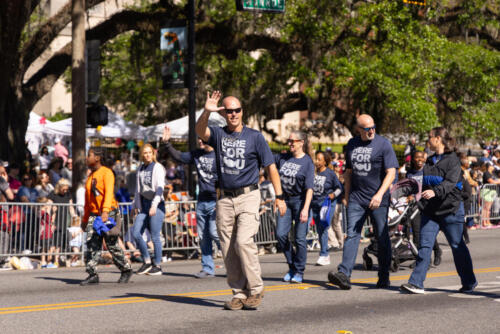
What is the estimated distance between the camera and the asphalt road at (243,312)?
6.88m

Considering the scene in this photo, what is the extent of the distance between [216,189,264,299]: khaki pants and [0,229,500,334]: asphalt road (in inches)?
11.5

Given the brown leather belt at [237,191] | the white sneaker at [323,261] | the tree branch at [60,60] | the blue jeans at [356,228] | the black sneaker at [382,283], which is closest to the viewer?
the brown leather belt at [237,191]

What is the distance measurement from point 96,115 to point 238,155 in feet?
27.5

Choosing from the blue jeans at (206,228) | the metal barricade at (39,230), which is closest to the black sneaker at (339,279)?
the blue jeans at (206,228)

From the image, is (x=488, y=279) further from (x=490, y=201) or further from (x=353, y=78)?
(x=353, y=78)

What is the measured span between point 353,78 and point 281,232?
16137mm

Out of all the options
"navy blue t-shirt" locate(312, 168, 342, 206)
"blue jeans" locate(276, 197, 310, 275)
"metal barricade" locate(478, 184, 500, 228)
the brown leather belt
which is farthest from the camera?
"metal barricade" locate(478, 184, 500, 228)

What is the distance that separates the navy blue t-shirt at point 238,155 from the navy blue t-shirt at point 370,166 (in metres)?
1.59

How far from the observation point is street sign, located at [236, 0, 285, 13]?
643 inches

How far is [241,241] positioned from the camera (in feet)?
24.8

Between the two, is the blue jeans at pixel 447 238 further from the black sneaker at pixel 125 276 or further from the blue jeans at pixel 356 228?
the black sneaker at pixel 125 276

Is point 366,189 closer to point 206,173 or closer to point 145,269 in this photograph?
point 206,173

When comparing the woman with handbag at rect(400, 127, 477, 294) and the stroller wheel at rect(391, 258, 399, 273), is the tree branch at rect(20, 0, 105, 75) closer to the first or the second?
the stroller wheel at rect(391, 258, 399, 273)

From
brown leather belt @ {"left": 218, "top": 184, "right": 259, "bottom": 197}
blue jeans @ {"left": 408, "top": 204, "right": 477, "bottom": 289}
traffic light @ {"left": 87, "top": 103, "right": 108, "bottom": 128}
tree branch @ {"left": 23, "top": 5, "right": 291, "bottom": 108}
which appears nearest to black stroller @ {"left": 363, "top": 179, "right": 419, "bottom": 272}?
blue jeans @ {"left": 408, "top": 204, "right": 477, "bottom": 289}
